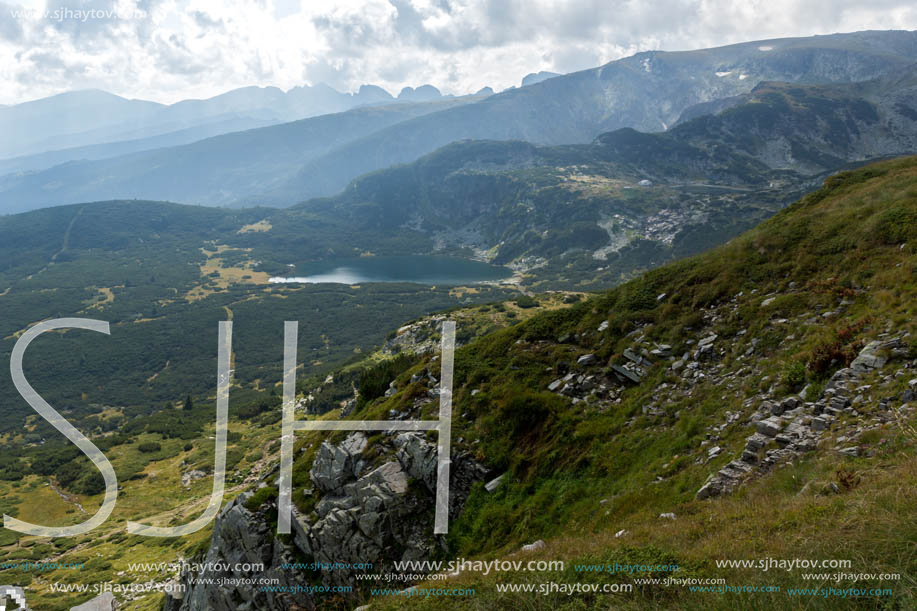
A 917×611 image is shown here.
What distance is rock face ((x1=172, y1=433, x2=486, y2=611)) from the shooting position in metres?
17.3

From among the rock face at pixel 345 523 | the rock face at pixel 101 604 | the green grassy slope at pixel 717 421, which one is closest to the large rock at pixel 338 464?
the rock face at pixel 345 523

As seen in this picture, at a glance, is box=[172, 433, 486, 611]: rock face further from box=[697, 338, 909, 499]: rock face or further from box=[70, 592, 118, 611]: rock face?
box=[70, 592, 118, 611]: rock face

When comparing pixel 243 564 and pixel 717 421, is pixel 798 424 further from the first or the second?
pixel 243 564

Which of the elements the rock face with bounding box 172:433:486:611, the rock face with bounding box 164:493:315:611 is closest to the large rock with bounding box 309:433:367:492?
the rock face with bounding box 172:433:486:611

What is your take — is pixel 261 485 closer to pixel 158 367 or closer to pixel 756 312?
pixel 756 312

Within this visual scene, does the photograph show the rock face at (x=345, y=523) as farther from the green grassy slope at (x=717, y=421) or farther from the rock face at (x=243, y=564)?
the green grassy slope at (x=717, y=421)

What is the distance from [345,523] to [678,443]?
13.4m

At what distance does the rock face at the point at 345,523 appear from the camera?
17297 millimetres

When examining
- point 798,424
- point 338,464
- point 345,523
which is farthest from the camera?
point 338,464

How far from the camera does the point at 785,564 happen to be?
7102mm

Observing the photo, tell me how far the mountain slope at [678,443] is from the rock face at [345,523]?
9 centimetres

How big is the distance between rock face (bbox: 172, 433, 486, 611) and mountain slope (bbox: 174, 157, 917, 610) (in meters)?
0.09

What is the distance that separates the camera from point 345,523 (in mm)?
18391

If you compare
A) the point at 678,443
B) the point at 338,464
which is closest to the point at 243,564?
the point at 338,464
